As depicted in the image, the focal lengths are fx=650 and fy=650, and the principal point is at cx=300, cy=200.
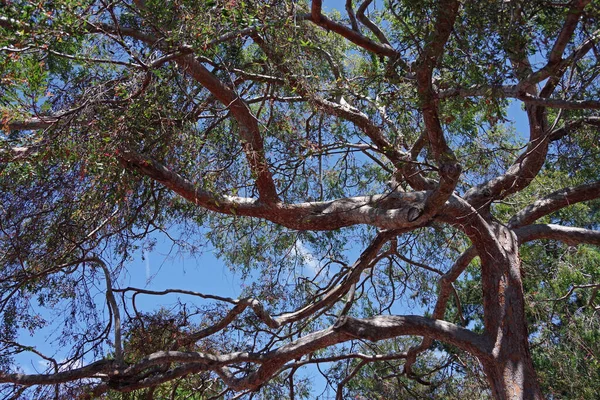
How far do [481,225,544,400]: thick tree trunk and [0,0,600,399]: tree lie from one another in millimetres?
19

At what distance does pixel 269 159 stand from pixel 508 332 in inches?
110

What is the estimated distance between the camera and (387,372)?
385 inches

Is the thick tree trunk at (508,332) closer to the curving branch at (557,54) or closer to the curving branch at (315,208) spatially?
the curving branch at (315,208)

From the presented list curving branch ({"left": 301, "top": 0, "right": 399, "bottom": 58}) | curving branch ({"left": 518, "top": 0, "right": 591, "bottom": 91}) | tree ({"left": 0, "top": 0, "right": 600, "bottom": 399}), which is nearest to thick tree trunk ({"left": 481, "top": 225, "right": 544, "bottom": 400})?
tree ({"left": 0, "top": 0, "right": 600, "bottom": 399})

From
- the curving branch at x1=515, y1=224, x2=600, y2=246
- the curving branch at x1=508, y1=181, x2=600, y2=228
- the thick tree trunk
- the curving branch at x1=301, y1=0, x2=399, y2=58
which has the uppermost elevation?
the curving branch at x1=301, y1=0, x2=399, y2=58

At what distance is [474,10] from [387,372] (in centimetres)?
640

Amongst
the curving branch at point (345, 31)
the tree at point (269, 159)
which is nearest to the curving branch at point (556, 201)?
the tree at point (269, 159)

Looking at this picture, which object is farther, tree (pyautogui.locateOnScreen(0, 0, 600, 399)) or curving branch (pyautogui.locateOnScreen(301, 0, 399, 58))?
curving branch (pyautogui.locateOnScreen(301, 0, 399, 58))

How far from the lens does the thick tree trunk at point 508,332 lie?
223 inches

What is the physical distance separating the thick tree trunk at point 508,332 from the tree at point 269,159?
19 mm

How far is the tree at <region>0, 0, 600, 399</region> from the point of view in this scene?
5.01 meters

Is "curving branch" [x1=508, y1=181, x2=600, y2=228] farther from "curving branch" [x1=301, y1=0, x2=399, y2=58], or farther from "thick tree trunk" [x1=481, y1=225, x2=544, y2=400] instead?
"curving branch" [x1=301, y1=0, x2=399, y2=58]

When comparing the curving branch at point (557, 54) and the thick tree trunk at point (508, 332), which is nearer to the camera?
the curving branch at point (557, 54)

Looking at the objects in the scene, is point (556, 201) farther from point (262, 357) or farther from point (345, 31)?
point (262, 357)
